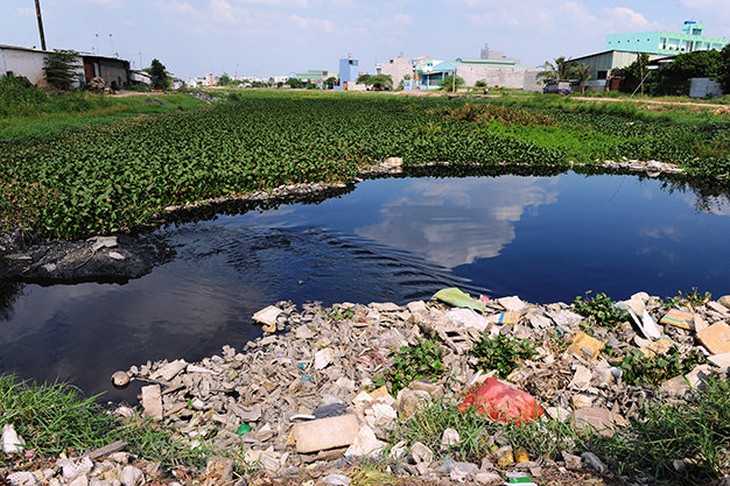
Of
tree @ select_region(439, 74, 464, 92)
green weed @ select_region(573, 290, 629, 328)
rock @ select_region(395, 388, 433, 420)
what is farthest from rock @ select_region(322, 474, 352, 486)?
tree @ select_region(439, 74, 464, 92)

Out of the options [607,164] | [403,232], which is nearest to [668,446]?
[403,232]

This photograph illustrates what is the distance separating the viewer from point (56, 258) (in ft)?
28.2

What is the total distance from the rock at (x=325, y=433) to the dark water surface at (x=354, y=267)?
8.60 ft

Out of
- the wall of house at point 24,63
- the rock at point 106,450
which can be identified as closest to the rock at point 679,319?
the rock at point 106,450

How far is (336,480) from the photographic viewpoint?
11.3 feet

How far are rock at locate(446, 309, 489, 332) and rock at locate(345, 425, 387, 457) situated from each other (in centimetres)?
240

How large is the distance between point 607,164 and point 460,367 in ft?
55.4

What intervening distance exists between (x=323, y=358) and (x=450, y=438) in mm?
2144

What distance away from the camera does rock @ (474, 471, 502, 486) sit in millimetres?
3334

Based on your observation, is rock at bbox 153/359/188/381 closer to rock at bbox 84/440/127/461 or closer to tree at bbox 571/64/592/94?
rock at bbox 84/440/127/461

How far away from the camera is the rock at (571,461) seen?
3494mm

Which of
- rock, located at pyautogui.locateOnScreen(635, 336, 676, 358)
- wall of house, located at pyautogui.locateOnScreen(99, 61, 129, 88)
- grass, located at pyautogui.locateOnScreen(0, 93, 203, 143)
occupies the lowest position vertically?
rock, located at pyautogui.locateOnScreen(635, 336, 676, 358)

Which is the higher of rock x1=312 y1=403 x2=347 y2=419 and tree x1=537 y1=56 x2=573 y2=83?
tree x1=537 y1=56 x2=573 y2=83

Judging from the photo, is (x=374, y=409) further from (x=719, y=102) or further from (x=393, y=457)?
(x=719, y=102)
